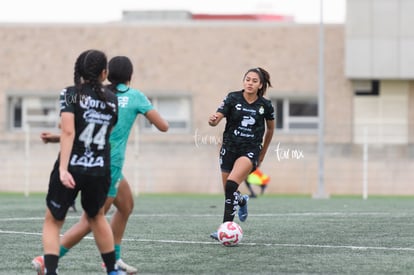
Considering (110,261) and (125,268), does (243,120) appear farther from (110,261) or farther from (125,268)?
(110,261)

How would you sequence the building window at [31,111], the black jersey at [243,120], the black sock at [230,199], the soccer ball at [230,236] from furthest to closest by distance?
the building window at [31,111] → the black jersey at [243,120] → the black sock at [230,199] → the soccer ball at [230,236]

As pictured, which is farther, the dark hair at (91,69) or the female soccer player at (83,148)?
the dark hair at (91,69)

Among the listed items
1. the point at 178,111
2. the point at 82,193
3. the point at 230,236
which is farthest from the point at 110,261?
the point at 178,111

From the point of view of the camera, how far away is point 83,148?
8445 millimetres

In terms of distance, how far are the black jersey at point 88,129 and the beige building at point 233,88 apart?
27.8 m

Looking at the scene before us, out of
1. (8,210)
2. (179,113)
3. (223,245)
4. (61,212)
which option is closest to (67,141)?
(61,212)

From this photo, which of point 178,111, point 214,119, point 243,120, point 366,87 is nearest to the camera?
point 214,119

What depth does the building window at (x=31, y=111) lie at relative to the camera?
41500 mm

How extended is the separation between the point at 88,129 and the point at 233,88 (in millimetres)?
32057

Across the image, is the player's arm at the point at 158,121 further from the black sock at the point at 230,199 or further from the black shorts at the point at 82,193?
the black sock at the point at 230,199

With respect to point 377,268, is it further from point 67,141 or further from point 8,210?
point 8,210

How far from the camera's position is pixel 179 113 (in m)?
41.0

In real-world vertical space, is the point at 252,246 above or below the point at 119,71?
below

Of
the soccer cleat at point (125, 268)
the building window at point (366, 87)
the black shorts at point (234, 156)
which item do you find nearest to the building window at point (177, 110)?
the building window at point (366, 87)
